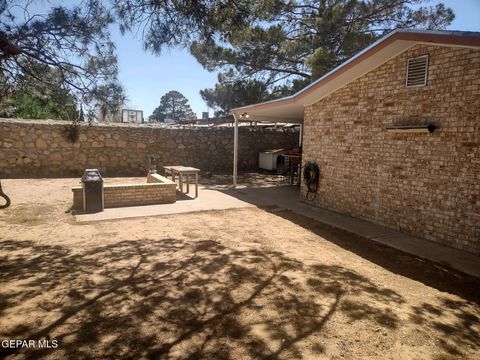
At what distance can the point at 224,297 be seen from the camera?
3.54 metres

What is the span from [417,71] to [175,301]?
5698 millimetres

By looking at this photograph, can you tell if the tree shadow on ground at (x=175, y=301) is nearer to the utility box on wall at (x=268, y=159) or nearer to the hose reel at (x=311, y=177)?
the hose reel at (x=311, y=177)

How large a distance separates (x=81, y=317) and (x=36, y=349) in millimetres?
497

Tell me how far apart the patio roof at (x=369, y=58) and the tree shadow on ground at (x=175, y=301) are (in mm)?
3913

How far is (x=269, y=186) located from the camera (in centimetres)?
1202

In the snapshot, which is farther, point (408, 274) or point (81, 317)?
point (408, 274)

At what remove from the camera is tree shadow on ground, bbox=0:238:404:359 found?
8.86 feet

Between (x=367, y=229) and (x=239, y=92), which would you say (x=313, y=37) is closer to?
(x=239, y=92)

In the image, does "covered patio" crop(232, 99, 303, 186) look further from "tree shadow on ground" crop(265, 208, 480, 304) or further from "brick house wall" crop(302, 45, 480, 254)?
"tree shadow on ground" crop(265, 208, 480, 304)

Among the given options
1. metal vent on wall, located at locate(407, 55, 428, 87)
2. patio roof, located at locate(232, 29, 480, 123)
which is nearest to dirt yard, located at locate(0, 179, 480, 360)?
metal vent on wall, located at locate(407, 55, 428, 87)

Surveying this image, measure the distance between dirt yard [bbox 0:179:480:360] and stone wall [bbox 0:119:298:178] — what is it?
21.9ft

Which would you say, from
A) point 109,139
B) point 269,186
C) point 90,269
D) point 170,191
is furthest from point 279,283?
point 109,139

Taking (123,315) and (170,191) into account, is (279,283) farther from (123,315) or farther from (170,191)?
(170,191)

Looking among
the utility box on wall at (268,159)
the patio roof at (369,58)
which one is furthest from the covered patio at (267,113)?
the utility box on wall at (268,159)
